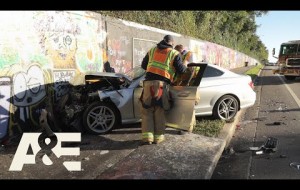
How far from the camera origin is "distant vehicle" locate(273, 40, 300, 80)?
2318 centimetres

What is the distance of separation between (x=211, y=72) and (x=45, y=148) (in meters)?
4.29

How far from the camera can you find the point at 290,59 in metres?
23.7

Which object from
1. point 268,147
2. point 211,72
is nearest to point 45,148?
point 268,147

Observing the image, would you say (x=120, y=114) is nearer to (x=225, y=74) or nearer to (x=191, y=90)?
(x=191, y=90)

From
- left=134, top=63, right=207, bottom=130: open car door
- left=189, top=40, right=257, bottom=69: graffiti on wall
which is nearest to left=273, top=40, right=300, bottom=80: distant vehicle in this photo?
left=189, top=40, right=257, bottom=69: graffiti on wall

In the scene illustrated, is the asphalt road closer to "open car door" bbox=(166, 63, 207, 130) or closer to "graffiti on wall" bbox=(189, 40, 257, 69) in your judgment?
"open car door" bbox=(166, 63, 207, 130)

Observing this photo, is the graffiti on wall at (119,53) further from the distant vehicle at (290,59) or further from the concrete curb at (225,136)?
the distant vehicle at (290,59)

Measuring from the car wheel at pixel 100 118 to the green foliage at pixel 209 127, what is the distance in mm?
1748

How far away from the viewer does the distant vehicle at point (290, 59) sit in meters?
23.2

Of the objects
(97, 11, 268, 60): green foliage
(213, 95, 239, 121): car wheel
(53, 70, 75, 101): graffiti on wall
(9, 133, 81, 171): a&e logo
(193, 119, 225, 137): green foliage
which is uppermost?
(97, 11, 268, 60): green foliage

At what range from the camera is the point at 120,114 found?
8328mm

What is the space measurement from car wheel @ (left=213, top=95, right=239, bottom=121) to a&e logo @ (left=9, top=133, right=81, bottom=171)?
3289mm

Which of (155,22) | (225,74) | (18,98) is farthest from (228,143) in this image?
(155,22)

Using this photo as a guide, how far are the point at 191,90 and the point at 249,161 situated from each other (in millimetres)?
1659
